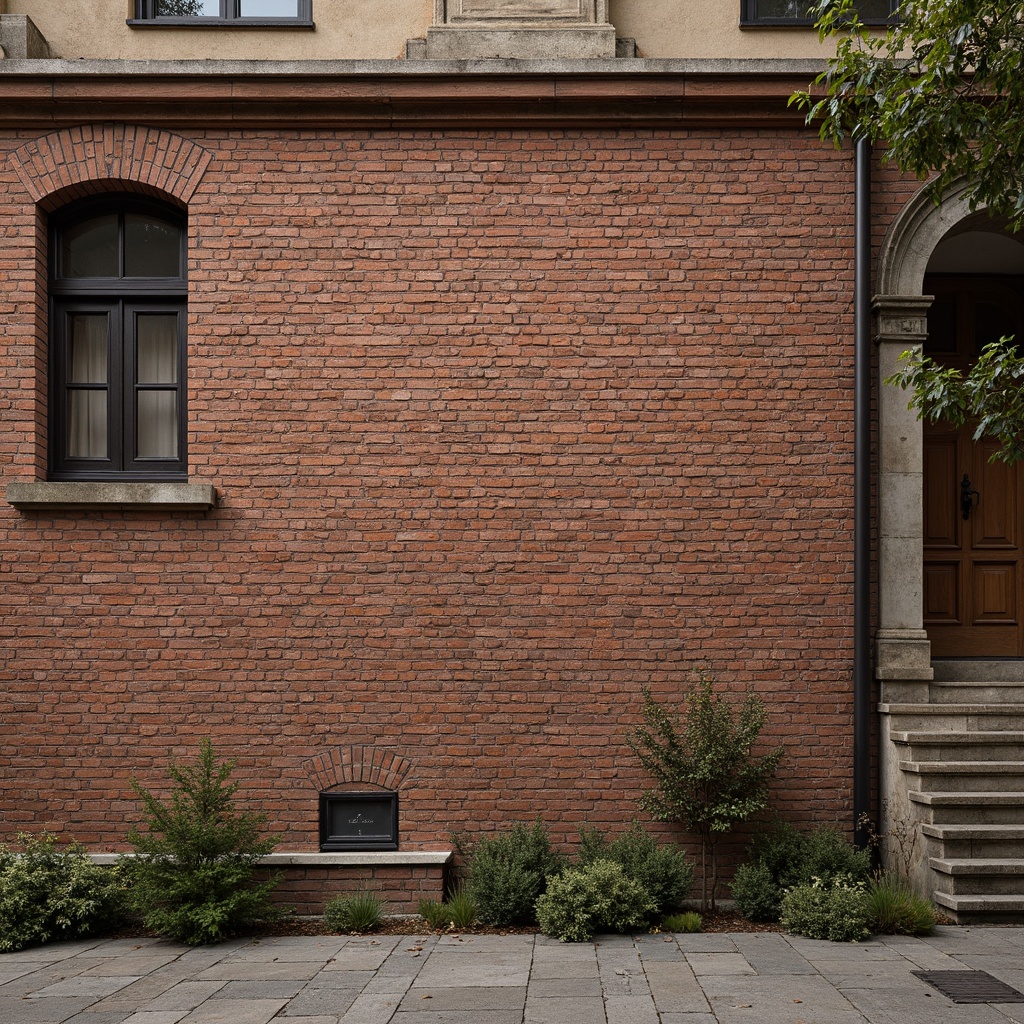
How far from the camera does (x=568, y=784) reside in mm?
7457

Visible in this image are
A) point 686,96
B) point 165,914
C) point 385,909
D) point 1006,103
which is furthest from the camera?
point 686,96

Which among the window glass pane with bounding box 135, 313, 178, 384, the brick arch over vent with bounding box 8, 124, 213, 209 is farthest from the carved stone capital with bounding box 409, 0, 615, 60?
the window glass pane with bounding box 135, 313, 178, 384

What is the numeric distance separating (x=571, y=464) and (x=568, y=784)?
100.0 inches

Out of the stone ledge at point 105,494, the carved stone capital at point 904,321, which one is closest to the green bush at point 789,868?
the carved stone capital at point 904,321

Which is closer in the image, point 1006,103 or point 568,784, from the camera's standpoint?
point 1006,103

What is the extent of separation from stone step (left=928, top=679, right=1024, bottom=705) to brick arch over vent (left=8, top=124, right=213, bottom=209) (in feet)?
23.9

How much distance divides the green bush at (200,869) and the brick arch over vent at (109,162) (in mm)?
4529

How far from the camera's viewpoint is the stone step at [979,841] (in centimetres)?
675

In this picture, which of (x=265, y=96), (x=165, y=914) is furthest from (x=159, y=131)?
(x=165, y=914)

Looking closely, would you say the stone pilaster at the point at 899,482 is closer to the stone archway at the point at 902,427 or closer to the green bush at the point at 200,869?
the stone archway at the point at 902,427

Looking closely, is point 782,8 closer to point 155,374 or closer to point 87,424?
point 155,374

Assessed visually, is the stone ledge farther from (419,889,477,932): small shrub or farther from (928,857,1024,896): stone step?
(928,857,1024,896): stone step

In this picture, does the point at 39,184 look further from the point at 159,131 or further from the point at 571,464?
the point at 571,464

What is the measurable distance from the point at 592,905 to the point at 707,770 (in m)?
1.27
